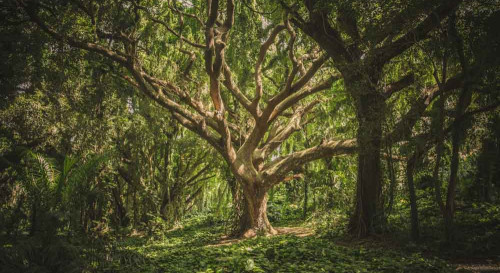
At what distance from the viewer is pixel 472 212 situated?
658 centimetres

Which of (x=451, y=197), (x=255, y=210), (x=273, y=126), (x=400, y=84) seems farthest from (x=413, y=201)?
(x=273, y=126)

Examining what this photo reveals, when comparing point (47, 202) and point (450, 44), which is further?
point (450, 44)

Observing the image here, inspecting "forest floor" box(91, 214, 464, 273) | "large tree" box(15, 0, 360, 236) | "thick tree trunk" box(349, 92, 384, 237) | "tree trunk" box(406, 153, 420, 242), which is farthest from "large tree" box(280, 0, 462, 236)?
"forest floor" box(91, 214, 464, 273)

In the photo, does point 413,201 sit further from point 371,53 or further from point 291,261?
point 371,53

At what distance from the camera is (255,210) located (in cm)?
921

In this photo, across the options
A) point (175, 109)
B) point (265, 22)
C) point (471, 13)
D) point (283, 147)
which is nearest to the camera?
point (471, 13)

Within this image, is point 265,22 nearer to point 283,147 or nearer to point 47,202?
point 283,147

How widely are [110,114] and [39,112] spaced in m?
1.74

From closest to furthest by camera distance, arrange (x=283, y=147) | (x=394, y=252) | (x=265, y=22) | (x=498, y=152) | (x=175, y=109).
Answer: (x=394, y=252)
(x=498, y=152)
(x=175, y=109)
(x=265, y=22)
(x=283, y=147)

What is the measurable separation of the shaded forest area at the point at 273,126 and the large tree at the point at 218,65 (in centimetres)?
4

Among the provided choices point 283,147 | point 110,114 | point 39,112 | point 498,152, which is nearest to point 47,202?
point 39,112

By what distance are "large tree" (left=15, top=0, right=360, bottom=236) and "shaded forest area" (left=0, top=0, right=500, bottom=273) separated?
4cm

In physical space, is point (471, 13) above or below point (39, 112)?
above

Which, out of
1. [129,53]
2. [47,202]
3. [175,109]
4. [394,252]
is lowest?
[394,252]
